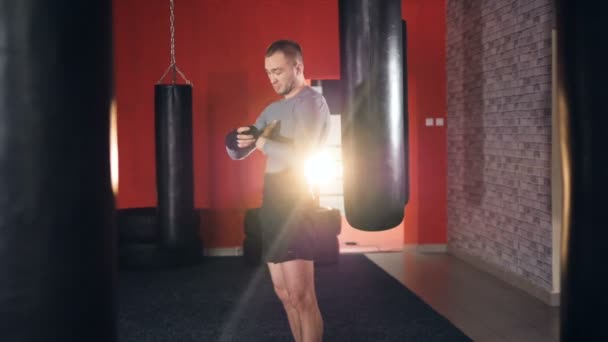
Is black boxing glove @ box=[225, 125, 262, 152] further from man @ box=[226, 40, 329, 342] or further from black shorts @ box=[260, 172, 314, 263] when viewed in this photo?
black shorts @ box=[260, 172, 314, 263]

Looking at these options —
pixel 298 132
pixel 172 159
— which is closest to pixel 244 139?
pixel 298 132

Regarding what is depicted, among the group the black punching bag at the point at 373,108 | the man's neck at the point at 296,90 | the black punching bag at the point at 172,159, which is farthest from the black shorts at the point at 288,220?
the black punching bag at the point at 172,159

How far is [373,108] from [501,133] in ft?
10.9

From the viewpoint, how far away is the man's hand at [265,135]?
235 cm

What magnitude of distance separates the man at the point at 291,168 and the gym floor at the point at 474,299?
151 centimetres

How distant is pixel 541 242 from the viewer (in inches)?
167

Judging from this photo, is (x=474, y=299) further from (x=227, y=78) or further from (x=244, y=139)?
(x=227, y=78)

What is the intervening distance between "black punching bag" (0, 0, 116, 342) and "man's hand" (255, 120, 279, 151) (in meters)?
1.29

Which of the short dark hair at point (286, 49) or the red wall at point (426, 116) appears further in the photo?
the red wall at point (426, 116)

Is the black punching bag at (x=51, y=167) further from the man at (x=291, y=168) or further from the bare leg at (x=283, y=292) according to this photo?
the bare leg at (x=283, y=292)

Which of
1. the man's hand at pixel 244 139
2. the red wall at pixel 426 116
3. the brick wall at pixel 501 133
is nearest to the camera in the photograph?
the man's hand at pixel 244 139

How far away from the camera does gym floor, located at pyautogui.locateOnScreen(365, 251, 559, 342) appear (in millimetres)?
3543

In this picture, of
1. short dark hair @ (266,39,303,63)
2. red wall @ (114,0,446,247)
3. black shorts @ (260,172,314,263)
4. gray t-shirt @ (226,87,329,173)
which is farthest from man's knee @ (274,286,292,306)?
red wall @ (114,0,446,247)

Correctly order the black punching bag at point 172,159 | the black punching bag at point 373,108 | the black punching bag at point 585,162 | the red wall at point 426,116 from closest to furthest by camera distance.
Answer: the black punching bag at point 585,162 < the black punching bag at point 373,108 < the black punching bag at point 172,159 < the red wall at point 426,116
